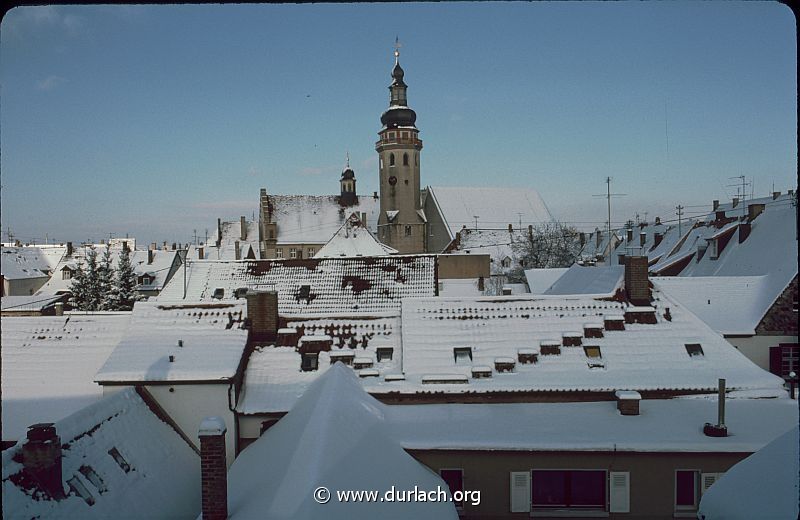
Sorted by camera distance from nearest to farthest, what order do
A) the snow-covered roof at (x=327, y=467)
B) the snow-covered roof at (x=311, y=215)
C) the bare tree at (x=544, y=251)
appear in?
the snow-covered roof at (x=327, y=467) → the bare tree at (x=544, y=251) → the snow-covered roof at (x=311, y=215)

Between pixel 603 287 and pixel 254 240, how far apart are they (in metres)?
44.1

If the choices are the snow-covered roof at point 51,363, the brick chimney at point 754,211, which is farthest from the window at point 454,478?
the brick chimney at point 754,211

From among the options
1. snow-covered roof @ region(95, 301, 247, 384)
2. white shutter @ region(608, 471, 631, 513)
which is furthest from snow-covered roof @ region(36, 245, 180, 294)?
white shutter @ region(608, 471, 631, 513)

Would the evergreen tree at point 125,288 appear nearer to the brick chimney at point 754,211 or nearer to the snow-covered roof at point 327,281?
the snow-covered roof at point 327,281

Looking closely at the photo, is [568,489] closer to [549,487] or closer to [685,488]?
[549,487]

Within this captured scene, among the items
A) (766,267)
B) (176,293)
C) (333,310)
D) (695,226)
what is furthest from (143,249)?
(766,267)

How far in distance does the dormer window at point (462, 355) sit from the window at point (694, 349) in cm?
510

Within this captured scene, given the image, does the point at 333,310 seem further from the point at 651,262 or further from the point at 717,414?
the point at 651,262

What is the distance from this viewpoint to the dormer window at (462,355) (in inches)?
562

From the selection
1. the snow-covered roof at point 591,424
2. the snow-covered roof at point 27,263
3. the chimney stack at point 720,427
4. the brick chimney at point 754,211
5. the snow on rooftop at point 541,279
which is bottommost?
the snow-covered roof at point 591,424

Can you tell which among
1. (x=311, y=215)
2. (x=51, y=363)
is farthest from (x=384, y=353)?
(x=311, y=215)

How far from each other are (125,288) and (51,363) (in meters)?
23.9

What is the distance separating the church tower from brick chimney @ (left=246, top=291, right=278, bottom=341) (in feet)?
114

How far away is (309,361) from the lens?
1455 centimetres
